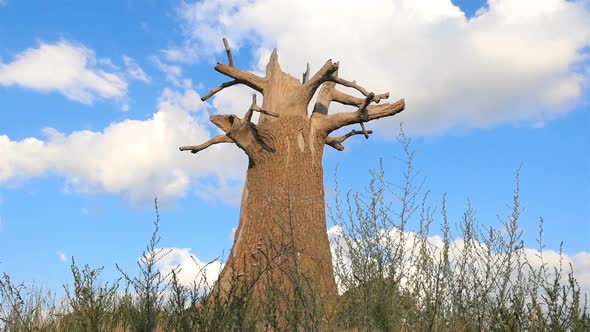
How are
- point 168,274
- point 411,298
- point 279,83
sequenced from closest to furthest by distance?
1. point 168,274
2. point 411,298
3. point 279,83

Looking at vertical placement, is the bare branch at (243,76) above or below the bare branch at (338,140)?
above

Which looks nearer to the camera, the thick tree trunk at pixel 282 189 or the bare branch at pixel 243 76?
the thick tree trunk at pixel 282 189

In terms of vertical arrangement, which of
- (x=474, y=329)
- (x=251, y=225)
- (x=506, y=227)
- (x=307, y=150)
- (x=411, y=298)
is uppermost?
(x=307, y=150)

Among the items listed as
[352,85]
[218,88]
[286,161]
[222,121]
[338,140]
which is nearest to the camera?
[286,161]

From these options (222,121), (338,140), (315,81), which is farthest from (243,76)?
(338,140)

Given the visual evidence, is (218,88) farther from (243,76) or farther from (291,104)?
Result: (291,104)

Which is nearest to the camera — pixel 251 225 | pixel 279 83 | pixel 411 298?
pixel 411 298

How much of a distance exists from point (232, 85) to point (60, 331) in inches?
288

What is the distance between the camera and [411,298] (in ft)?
18.6

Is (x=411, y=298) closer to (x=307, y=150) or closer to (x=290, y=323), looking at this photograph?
(x=290, y=323)

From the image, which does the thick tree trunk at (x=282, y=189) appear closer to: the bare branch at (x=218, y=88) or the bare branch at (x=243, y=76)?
the bare branch at (x=243, y=76)

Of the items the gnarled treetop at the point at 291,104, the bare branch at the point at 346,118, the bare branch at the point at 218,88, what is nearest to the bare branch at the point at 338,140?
the gnarled treetop at the point at 291,104

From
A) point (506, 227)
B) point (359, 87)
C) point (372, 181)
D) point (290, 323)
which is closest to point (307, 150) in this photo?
point (359, 87)

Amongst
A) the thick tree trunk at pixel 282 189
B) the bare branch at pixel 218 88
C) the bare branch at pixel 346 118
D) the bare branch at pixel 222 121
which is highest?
the bare branch at pixel 218 88
